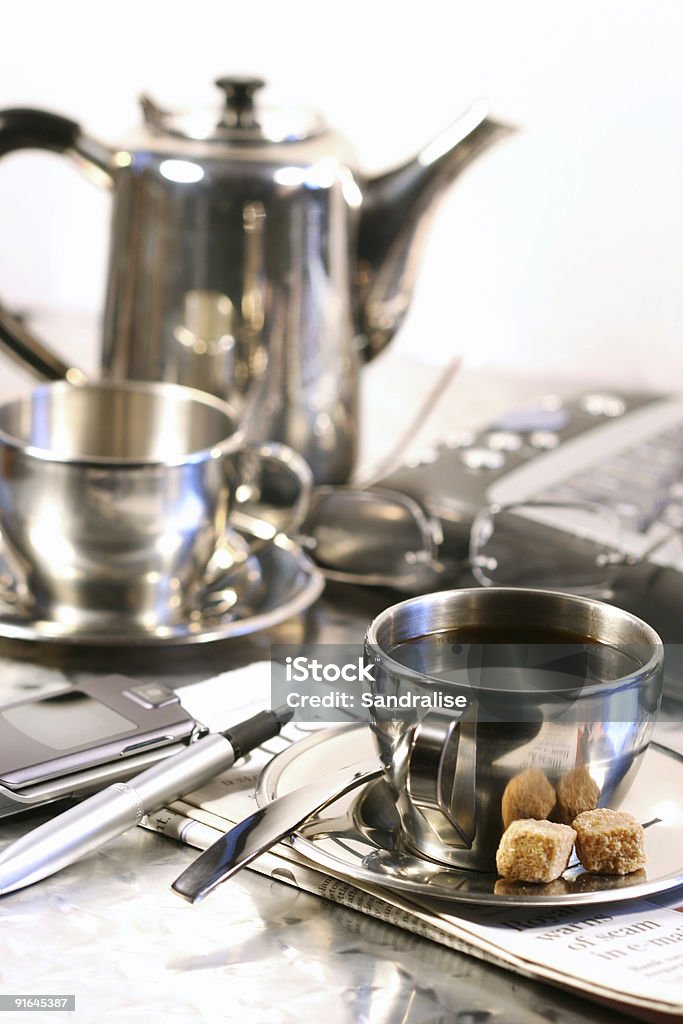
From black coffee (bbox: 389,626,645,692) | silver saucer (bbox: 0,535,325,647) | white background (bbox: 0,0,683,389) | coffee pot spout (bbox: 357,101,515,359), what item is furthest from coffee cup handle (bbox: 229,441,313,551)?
white background (bbox: 0,0,683,389)

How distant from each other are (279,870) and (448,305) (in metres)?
0.96

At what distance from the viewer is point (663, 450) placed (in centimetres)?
79

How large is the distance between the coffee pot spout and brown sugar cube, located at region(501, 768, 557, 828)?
1.42 feet

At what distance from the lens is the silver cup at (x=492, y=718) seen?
37 centimetres

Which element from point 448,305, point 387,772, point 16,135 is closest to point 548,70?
point 448,305

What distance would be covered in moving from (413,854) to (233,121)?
45 cm

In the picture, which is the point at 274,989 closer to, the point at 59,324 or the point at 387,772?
the point at 387,772

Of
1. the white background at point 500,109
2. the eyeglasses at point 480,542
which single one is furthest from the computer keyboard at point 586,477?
the white background at point 500,109

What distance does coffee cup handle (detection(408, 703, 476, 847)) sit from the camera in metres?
0.38

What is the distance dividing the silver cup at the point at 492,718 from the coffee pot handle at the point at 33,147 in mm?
396

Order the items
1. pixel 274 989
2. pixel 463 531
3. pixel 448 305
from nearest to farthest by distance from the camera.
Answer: pixel 274 989, pixel 463 531, pixel 448 305

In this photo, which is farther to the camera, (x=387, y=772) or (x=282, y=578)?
(x=282, y=578)

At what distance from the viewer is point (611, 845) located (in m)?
0.37

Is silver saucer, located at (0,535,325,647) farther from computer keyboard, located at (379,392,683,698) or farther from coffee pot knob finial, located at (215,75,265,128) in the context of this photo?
coffee pot knob finial, located at (215,75,265,128)
